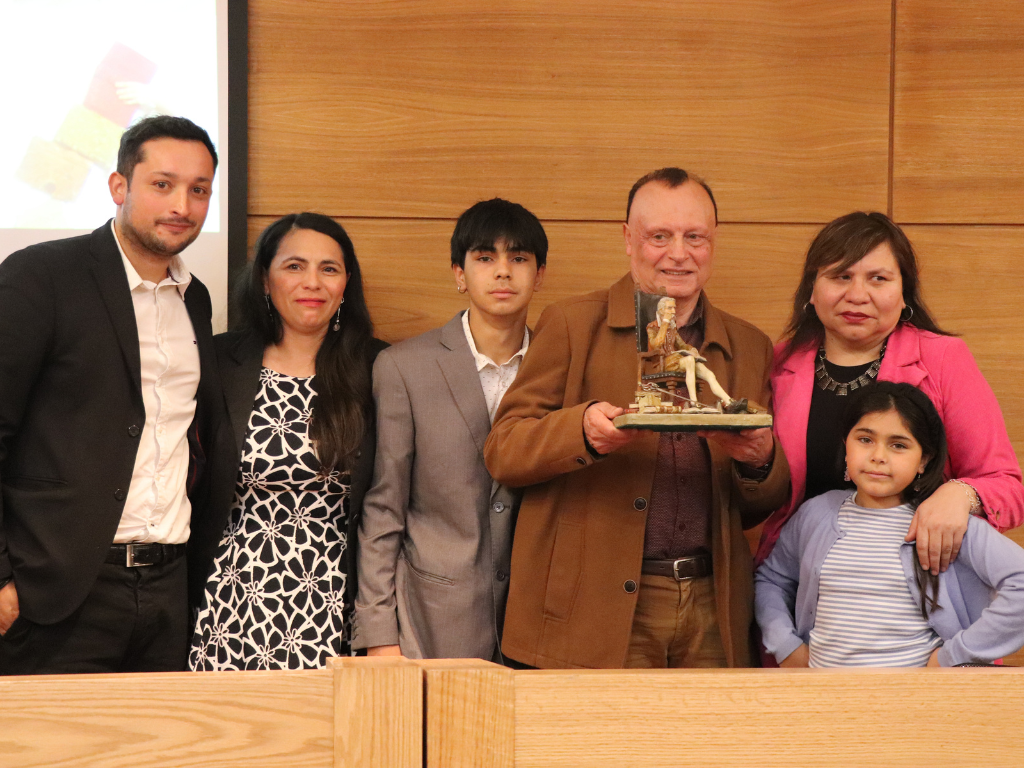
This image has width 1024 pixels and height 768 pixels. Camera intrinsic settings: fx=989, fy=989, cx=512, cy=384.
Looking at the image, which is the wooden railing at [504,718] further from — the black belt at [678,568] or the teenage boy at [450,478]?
the teenage boy at [450,478]

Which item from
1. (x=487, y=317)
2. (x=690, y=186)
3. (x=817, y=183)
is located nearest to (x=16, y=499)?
(x=487, y=317)

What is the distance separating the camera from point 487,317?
7.91 feet

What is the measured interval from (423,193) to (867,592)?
1.73 m

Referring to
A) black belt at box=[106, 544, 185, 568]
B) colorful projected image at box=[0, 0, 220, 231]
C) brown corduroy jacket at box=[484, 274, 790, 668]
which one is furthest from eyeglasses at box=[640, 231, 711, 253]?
colorful projected image at box=[0, 0, 220, 231]

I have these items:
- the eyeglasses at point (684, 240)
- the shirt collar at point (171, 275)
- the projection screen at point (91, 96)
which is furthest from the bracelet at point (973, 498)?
the projection screen at point (91, 96)

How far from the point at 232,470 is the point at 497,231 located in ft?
2.77

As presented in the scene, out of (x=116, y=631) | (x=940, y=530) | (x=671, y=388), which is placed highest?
(x=671, y=388)

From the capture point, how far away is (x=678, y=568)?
2.04 m

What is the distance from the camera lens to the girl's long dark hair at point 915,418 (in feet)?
6.38

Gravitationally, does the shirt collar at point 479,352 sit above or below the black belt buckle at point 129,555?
above

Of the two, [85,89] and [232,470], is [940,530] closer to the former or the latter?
[232,470]

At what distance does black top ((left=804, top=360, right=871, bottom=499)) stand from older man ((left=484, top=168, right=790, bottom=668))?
0.42 ft

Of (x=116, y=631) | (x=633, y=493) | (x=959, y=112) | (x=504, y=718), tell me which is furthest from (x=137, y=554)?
Answer: (x=959, y=112)

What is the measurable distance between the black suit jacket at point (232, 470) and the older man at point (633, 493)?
1.27 feet
